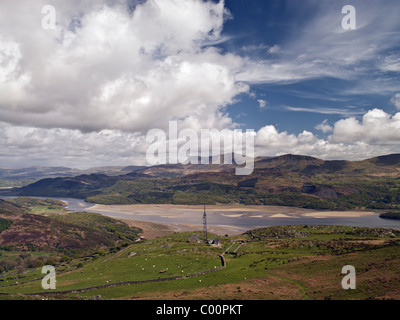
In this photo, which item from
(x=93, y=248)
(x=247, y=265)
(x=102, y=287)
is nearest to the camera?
(x=102, y=287)

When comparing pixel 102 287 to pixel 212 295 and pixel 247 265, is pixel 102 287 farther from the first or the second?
pixel 247 265
